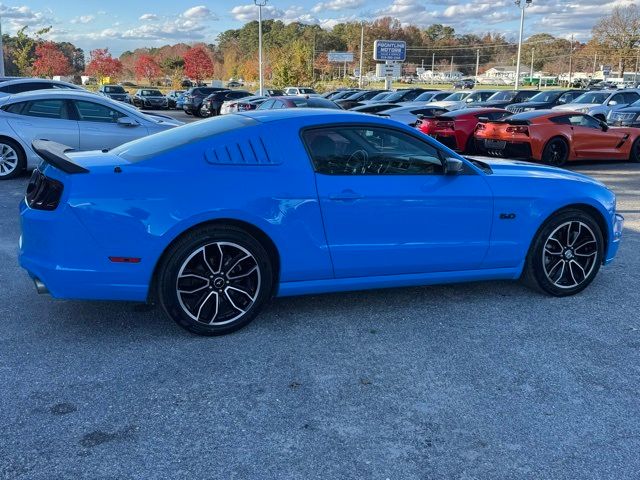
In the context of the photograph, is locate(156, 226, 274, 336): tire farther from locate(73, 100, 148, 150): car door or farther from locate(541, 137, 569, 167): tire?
locate(541, 137, 569, 167): tire

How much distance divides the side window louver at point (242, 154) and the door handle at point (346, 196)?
44 cm

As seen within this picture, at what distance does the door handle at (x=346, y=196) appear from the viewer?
13.6ft

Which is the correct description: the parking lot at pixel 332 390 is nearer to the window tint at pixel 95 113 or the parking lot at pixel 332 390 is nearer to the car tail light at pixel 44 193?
the car tail light at pixel 44 193

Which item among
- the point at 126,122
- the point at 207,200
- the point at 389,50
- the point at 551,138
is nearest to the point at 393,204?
the point at 207,200

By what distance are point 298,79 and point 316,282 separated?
50.1 metres

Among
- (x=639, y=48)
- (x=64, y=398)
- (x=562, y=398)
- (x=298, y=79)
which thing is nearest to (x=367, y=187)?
(x=562, y=398)

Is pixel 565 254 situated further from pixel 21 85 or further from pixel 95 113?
pixel 21 85

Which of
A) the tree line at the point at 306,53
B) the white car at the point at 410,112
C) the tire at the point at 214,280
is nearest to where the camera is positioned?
the tire at the point at 214,280

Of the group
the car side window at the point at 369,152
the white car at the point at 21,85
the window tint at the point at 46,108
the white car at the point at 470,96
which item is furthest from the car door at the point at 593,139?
the white car at the point at 470,96

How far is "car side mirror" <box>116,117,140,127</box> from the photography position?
34.3 feet

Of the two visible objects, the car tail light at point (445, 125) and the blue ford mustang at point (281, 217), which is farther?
the car tail light at point (445, 125)

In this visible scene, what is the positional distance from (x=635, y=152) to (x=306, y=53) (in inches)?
1687

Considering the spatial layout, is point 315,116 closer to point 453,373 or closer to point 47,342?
point 453,373

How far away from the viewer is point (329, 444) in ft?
9.42
